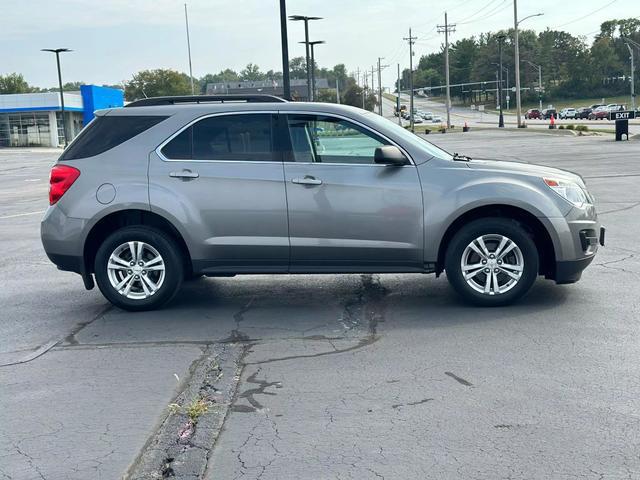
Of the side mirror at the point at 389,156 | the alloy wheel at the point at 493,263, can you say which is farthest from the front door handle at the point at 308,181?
the alloy wheel at the point at 493,263

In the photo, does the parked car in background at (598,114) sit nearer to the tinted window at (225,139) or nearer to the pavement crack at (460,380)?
the tinted window at (225,139)

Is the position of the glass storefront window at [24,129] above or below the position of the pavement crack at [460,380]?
above

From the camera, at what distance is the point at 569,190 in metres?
7.51

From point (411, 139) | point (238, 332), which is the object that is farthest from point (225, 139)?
point (238, 332)

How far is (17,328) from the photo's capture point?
24.2 ft

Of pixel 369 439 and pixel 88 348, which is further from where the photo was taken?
pixel 88 348

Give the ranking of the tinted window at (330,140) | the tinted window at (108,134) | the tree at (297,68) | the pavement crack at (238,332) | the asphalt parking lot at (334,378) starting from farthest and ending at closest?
the tree at (297,68) → the tinted window at (108,134) → the tinted window at (330,140) → the pavement crack at (238,332) → the asphalt parking lot at (334,378)

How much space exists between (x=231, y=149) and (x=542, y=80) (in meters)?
164

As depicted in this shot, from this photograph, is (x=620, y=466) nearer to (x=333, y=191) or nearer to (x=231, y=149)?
(x=333, y=191)

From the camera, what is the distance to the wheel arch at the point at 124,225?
25.4 feet

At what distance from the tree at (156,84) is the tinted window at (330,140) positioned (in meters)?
108

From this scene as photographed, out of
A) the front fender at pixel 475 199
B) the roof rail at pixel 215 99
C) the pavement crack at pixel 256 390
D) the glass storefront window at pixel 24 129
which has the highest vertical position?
the glass storefront window at pixel 24 129

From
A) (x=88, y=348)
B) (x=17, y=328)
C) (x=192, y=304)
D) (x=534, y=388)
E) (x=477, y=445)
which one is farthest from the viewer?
(x=192, y=304)

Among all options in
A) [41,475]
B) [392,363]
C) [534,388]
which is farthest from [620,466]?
[41,475]
